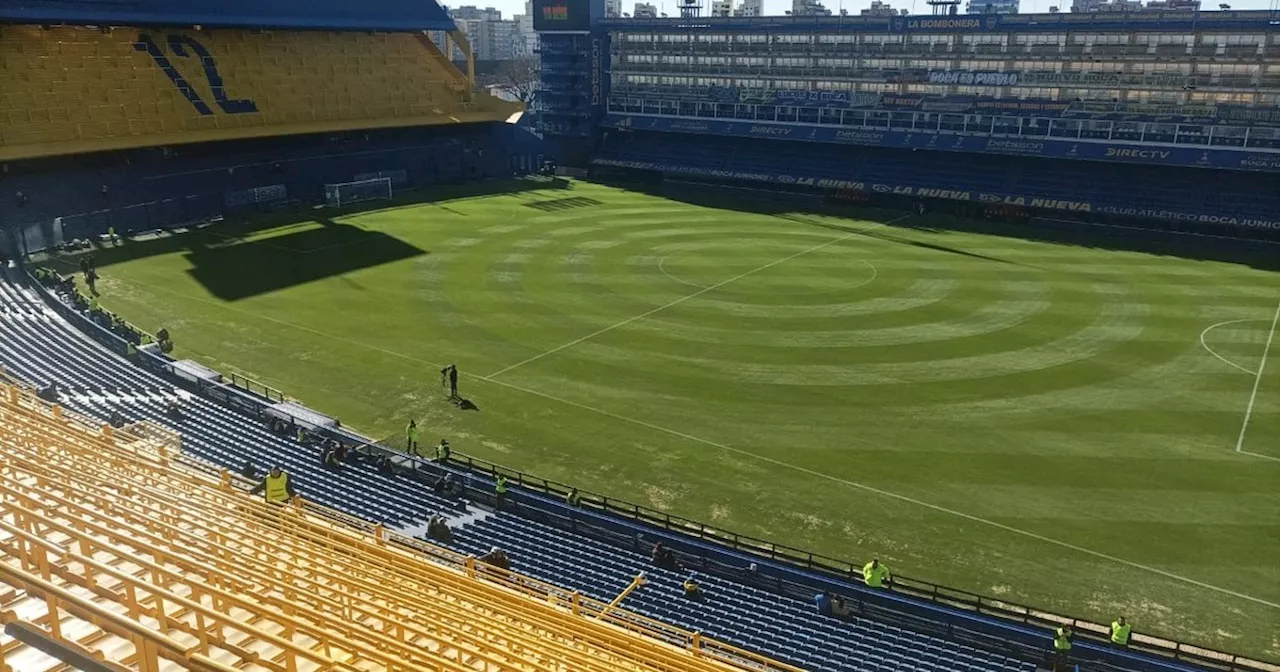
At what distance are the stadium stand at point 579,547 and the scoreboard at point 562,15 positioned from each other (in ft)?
201

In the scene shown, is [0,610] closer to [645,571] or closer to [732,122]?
[645,571]

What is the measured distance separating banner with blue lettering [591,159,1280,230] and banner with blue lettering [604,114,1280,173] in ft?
10.6

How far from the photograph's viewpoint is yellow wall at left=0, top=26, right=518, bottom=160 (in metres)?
52.6

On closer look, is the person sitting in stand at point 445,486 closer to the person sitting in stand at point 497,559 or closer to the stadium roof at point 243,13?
the person sitting in stand at point 497,559

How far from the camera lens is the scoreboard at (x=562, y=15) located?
269 feet

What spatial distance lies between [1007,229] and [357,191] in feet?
153

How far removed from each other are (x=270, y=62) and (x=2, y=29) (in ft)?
55.5

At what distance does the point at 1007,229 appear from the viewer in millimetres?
60125

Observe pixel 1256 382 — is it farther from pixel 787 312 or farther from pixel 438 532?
pixel 438 532

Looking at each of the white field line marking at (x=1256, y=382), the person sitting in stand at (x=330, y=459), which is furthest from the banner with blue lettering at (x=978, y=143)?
the person sitting in stand at (x=330, y=459)

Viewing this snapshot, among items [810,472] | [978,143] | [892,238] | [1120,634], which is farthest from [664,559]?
[978,143]

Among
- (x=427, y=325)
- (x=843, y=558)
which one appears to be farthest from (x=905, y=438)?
(x=427, y=325)

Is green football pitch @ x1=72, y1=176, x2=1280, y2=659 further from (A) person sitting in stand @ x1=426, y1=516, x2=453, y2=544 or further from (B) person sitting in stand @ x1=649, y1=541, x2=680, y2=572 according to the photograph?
(A) person sitting in stand @ x1=426, y1=516, x2=453, y2=544

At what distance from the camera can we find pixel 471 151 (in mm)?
76562
